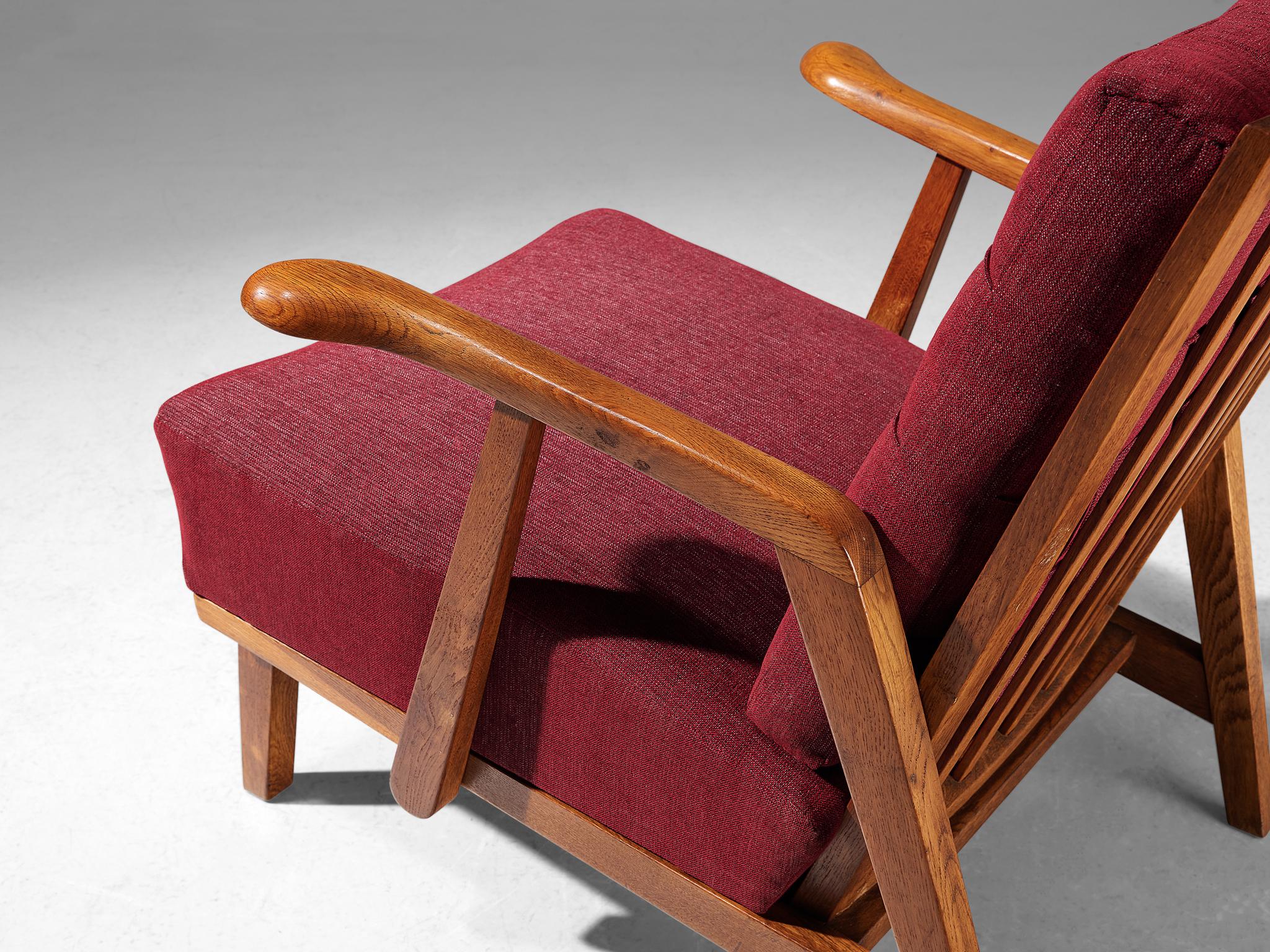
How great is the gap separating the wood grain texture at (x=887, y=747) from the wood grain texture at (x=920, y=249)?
778mm

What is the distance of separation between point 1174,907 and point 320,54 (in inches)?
107

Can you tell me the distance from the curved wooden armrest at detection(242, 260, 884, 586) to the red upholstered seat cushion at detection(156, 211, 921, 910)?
23 centimetres

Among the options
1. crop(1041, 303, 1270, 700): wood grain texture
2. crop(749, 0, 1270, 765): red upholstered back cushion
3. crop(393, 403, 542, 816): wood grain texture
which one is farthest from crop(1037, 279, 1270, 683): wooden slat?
crop(393, 403, 542, 816): wood grain texture

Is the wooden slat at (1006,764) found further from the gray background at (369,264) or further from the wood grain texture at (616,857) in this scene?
the gray background at (369,264)

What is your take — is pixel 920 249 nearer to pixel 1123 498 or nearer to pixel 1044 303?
pixel 1123 498

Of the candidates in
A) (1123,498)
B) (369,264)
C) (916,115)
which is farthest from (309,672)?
(369,264)

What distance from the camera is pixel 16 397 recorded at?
229 cm

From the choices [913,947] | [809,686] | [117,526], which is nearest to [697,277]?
[809,686]

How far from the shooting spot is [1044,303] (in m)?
0.89

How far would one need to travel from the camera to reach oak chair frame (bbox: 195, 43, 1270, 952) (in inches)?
36.7

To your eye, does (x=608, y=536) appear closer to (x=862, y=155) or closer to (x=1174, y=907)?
(x=1174, y=907)

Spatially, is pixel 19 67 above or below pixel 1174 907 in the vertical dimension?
below

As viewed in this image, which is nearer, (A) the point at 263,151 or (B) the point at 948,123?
(B) the point at 948,123

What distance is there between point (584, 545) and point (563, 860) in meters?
0.53
